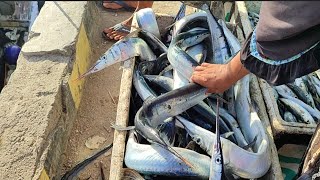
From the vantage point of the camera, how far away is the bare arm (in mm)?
2725

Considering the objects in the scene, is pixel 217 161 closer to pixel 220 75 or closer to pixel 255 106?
pixel 220 75

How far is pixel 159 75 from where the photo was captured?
395 centimetres

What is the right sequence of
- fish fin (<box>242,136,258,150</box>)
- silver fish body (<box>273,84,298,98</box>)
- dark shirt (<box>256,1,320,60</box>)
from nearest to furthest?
dark shirt (<box>256,1,320,60</box>), fish fin (<box>242,136,258,150</box>), silver fish body (<box>273,84,298,98</box>)

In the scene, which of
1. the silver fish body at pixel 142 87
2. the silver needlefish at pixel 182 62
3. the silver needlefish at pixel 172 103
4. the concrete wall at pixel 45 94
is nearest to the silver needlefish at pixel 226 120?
the silver needlefish at pixel 172 103

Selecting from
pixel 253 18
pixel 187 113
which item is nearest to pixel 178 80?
pixel 187 113

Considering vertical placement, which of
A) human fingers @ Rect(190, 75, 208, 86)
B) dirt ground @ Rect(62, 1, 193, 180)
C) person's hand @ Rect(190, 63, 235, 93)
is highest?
person's hand @ Rect(190, 63, 235, 93)

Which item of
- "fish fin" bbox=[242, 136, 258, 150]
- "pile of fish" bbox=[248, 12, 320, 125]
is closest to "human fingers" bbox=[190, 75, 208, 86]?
"fish fin" bbox=[242, 136, 258, 150]

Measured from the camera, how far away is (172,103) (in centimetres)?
334

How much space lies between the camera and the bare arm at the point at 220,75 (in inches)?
107

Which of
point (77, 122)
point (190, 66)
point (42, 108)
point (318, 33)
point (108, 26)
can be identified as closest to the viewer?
point (318, 33)

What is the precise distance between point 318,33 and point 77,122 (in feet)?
9.80

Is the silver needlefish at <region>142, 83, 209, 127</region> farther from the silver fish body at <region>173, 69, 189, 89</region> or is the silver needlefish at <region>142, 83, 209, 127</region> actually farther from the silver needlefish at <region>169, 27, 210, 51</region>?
the silver needlefish at <region>169, 27, 210, 51</region>

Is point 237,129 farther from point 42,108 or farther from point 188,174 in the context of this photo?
point 42,108

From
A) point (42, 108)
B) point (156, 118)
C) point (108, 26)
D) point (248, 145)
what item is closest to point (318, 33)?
point (248, 145)
